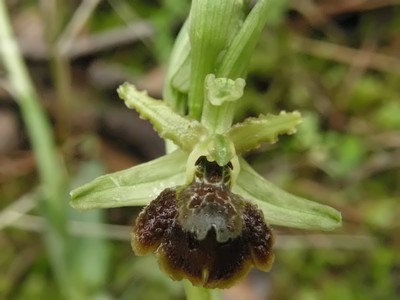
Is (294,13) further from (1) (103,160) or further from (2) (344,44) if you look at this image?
(1) (103,160)

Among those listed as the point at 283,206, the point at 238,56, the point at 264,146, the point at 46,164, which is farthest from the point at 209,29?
the point at 264,146

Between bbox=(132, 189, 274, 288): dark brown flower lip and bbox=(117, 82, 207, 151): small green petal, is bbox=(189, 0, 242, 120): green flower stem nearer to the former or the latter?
bbox=(117, 82, 207, 151): small green petal

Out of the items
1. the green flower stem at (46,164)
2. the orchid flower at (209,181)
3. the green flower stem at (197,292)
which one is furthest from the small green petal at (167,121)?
the green flower stem at (46,164)

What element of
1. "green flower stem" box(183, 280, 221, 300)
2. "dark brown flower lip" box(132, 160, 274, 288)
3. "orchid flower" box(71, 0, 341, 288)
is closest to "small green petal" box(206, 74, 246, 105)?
"orchid flower" box(71, 0, 341, 288)

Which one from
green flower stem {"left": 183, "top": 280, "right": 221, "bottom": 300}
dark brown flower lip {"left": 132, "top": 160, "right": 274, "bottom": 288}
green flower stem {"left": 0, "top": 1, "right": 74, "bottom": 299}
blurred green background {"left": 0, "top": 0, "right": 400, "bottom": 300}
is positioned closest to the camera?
dark brown flower lip {"left": 132, "top": 160, "right": 274, "bottom": 288}

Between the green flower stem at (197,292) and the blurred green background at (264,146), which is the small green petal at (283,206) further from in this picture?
the blurred green background at (264,146)
